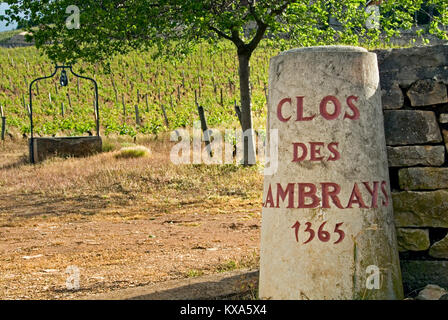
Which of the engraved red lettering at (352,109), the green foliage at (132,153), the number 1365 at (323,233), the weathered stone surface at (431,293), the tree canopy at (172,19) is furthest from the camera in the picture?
the green foliage at (132,153)

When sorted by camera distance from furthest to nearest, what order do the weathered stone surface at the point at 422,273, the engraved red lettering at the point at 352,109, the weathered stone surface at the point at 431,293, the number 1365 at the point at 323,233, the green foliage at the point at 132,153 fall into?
the green foliage at the point at 132,153
the weathered stone surface at the point at 422,273
the weathered stone surface at the point at 431,293
the engraved red lettering at the point at 352,109
the number 1365 at the point at 323,233

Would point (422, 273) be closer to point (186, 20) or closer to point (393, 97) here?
point (393, 97)

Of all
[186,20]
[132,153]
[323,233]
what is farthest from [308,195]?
[132,153]

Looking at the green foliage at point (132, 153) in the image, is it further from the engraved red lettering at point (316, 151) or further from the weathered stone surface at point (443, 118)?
the engraved red lettering at point (316, 151)

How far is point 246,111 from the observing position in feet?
51.2

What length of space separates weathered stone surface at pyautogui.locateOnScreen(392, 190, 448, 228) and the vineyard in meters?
16.0

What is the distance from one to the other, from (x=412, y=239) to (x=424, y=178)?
0.49 m

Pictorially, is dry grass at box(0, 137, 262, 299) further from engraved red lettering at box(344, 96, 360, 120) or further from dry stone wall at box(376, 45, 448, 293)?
engraved red lettering at box(344, 96, 360, 120)

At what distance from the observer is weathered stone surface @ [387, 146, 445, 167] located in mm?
4590

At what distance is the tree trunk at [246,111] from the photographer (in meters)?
15.1

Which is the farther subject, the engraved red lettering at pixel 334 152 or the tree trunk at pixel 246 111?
the tree trunk at pixel 246 111

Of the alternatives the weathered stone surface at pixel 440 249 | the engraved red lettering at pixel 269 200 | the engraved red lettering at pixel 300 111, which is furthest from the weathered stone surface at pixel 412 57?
the engraved red lettering at pixel 269 200

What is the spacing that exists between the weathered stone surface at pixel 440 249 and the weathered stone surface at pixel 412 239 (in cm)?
5

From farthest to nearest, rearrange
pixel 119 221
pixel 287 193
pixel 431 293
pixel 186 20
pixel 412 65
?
pixel 186 20 → pixel 119 221 → pixel 412 65 → pixel 431 293 → pixel 287 193
